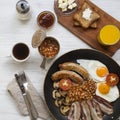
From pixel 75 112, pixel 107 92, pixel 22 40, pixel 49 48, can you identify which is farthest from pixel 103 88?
pixel 22 40

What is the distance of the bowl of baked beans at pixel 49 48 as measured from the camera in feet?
5.16

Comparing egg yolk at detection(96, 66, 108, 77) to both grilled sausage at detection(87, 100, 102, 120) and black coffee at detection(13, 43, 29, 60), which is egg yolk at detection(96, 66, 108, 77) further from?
black coffee at detection(13, 43, 29, 60)

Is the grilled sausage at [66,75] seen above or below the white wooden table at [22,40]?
below

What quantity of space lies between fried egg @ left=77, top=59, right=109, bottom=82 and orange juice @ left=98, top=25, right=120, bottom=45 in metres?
0.08

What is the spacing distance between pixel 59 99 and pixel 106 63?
0.21 metres

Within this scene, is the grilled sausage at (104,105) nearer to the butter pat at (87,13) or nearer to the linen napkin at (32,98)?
the linen napkin at (32,98)

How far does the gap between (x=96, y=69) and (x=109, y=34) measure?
135 mm

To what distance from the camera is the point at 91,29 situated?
5.33 ft

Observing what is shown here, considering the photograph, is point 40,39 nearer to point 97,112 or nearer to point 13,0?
point 13,0

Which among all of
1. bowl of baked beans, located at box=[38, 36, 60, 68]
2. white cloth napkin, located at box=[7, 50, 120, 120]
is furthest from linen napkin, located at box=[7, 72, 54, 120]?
bowl of baked beans, located at box=[38, 36, 60, 68]

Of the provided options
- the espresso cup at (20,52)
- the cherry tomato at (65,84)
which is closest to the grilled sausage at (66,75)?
the cherry tomato at (65,84)

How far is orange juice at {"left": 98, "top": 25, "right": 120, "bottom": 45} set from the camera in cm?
159

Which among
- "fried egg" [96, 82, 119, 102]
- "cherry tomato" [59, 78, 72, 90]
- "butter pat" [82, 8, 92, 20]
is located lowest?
"fried egg" [96, 82, 119, 102]

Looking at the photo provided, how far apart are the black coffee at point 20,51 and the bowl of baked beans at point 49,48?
5 centimetres
